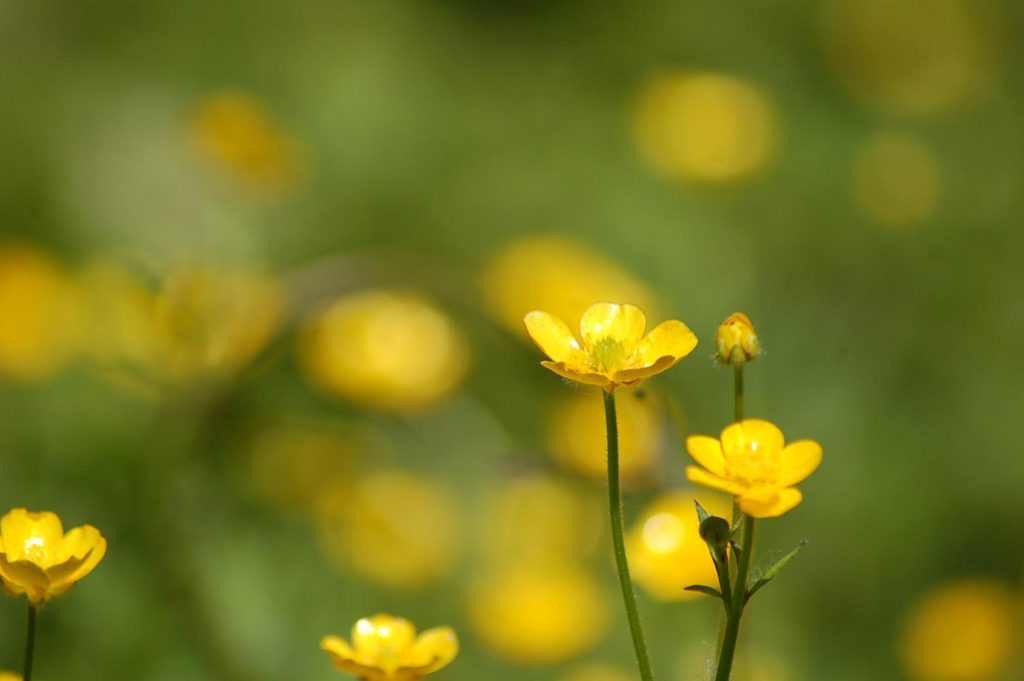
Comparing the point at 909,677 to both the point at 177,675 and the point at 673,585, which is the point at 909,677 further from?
the point at 177,675

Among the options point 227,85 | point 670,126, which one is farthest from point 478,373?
point 227,85

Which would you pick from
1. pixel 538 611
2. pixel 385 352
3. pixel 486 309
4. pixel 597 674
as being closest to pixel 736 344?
pixel 597 674

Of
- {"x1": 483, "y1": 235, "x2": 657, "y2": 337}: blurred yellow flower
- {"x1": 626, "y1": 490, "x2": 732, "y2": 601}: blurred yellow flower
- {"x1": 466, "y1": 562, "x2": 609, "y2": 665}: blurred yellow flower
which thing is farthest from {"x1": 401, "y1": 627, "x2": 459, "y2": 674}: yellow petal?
{"x1": 483, "y1": 235, "x2": 657, "y2": 337}: blurred yellow flower

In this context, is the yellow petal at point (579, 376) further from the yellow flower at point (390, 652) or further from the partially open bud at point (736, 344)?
the yellow flower at point (390, 652)

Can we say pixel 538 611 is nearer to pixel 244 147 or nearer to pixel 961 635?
pixel 961 635

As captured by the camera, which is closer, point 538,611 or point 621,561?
point 621,561

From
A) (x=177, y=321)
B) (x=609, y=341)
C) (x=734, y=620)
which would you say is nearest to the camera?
(x=734, y=620)
